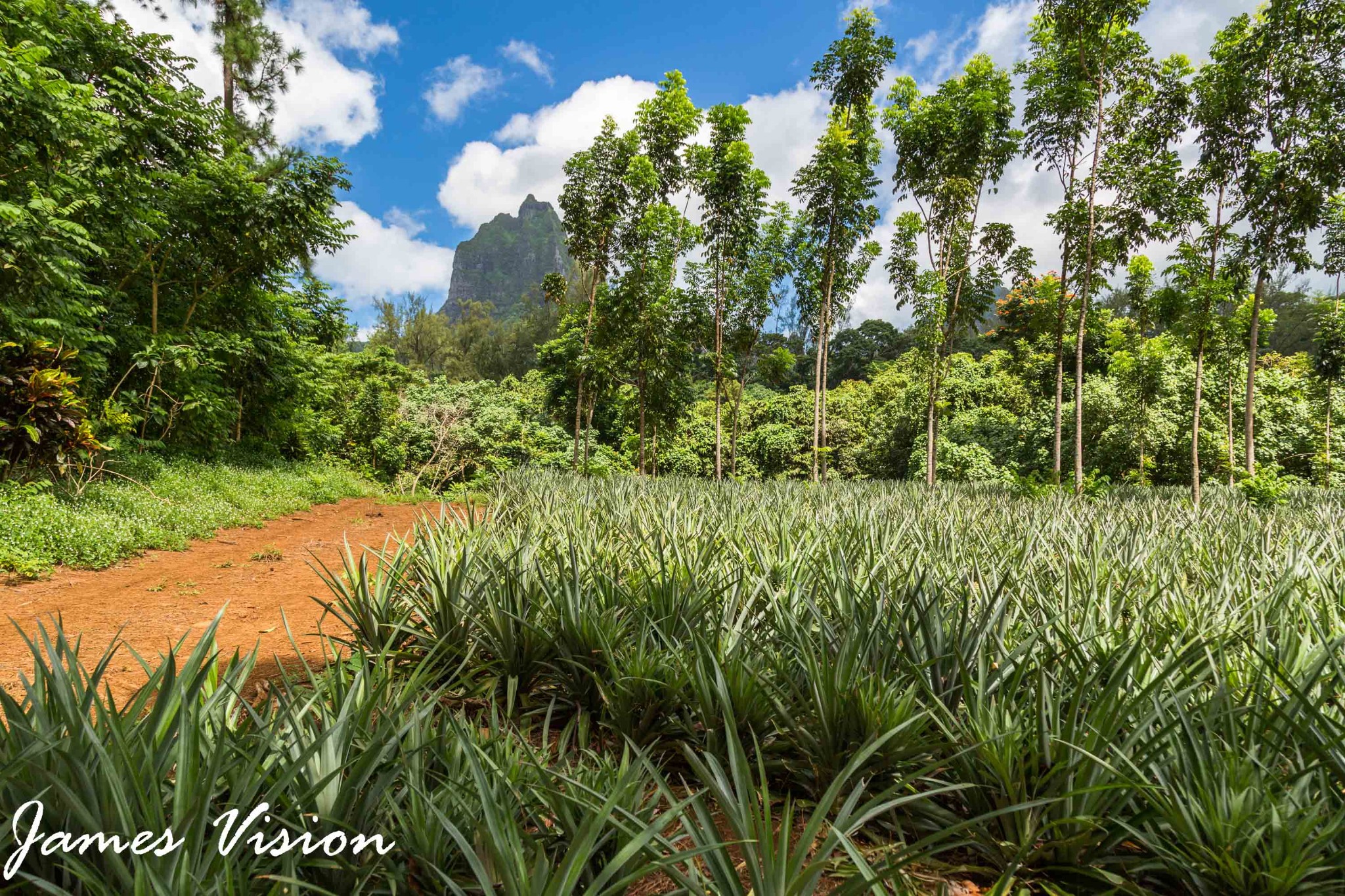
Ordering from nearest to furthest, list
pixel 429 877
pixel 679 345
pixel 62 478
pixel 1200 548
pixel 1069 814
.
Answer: pixel 429 877 → pixel 1069 814 → pixel 1200 548 → pixel 62 478 → pixel 679 345

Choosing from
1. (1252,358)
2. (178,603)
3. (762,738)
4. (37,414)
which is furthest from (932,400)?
(37,414)

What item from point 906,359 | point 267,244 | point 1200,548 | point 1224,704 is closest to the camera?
point 1224,704

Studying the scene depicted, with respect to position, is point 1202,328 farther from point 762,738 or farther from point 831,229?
point 762,738

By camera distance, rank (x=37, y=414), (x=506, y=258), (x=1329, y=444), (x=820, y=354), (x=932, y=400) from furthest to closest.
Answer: (x=506, y=258) → (x=1329, y=444) → (x=820, y=354) → (x=932, y=400) → (x=37, y=414)

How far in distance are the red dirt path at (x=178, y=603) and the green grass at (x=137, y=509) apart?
7.7 inches

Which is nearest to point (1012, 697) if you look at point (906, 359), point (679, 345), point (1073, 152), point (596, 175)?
point (679, 345)

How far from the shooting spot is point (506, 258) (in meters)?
132

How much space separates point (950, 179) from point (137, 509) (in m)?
14.1

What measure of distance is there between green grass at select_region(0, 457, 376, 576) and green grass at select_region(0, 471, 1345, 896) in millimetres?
4331

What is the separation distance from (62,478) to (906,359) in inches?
912

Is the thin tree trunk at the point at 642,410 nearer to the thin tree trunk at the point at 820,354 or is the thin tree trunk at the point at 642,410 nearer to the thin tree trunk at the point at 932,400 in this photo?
the thin tree trunk at the point at 820,354

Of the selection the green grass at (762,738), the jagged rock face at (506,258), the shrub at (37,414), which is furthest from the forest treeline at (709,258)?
the jagged rock face at (506,258)

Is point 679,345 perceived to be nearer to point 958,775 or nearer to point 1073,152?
point 1073,152

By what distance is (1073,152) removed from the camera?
10.3 meters
